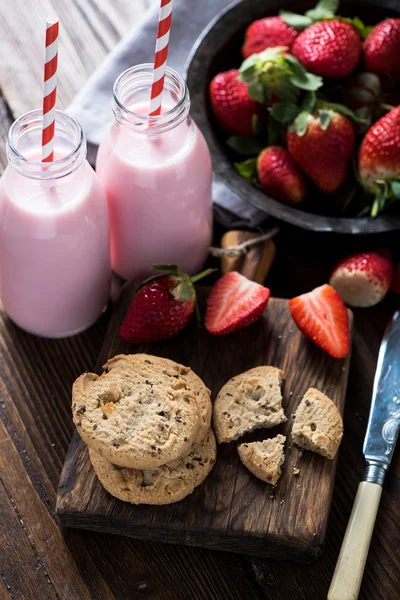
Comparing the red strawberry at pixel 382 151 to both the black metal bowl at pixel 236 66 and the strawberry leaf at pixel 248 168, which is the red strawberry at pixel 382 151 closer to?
the black metal bowl at pixel 236 66

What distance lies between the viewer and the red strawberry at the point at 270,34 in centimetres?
179

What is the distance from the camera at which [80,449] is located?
1.44 metres

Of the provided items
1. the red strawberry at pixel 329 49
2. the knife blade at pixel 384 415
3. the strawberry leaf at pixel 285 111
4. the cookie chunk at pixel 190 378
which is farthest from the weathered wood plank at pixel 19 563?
the red strawberry at pixel 329 49

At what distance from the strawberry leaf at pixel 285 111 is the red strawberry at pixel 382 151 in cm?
15

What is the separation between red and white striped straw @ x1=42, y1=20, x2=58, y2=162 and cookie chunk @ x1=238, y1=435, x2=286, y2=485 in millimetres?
605

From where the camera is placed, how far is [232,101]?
1.76m

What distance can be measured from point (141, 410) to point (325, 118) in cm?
71

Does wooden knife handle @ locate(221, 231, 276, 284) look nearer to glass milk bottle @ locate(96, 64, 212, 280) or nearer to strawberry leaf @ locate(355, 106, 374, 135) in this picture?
glass milk bottle @ locate(96, 64, 212, 280)

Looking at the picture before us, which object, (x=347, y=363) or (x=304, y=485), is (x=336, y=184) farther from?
(x=304, y=485)

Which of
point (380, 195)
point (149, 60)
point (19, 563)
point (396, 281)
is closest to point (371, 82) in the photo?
point (380, 195)

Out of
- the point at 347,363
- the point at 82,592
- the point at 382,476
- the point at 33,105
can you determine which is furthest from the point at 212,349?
the point at 33,105

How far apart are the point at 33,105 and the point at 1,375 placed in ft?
2.25

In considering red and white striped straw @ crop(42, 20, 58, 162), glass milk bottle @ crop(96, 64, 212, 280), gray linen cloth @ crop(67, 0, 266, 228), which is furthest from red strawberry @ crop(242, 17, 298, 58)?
red and white striped straw @ crop(42, 20, 58, 162)

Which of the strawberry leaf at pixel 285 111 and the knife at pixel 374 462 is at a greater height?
the strawberry leaf at pixel 285 111
